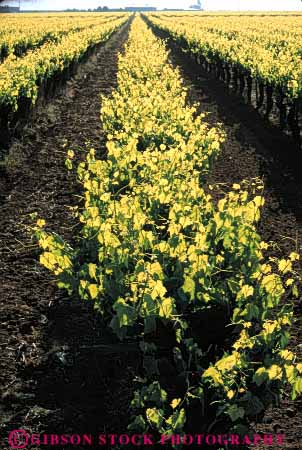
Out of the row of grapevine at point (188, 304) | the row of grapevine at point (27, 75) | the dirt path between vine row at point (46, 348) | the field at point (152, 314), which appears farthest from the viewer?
the row of grapevine at point (27, 75)

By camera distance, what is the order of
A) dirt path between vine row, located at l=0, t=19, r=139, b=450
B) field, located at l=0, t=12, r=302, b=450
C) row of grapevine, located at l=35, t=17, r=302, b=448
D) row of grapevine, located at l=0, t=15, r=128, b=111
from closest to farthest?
1. row of grapevine, located at l=35, t=17, r=302, b=448
2. field, located at l=0, t=12, r=302, b=450
3. dirt path between vine row, located at l=0, t=19, r=139, b=450
4. row of grapevine, located at l=0, t=15, r=128, b=111

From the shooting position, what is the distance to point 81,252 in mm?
4340

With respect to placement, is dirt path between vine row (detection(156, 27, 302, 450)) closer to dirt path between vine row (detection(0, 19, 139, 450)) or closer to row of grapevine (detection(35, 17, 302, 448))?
row of grapevine (detection(35, 17, 302, 448))

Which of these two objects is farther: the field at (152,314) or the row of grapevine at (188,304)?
the field at (152,314)

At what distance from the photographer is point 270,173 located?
8.98 metres

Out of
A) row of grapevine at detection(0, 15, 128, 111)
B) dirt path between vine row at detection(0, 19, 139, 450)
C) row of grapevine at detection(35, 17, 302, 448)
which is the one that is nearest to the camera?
row of grapevine at detection(35, 17, 302, 448)

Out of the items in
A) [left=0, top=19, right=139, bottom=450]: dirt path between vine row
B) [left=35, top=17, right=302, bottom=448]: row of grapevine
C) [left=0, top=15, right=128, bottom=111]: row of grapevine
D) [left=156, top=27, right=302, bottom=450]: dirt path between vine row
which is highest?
[left=0, top=15, right=128, bottom=111]: row of grapevine

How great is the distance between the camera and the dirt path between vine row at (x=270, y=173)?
3.83 meters

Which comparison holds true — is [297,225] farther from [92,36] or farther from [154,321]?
[92,36]

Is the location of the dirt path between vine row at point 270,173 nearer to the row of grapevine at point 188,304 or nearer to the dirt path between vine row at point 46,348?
the row of grapevine at point 188,304

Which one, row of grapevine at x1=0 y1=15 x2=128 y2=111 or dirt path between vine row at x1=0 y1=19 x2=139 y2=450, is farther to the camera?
row of grapevine at x1=0 y1=15 x2=128 y2=111

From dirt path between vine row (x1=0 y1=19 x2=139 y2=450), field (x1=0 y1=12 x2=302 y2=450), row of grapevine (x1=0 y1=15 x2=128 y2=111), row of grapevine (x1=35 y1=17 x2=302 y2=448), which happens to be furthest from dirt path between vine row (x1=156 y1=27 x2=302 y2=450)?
row of grapevine (x1=0 y1=15 x2=128 y2=111)

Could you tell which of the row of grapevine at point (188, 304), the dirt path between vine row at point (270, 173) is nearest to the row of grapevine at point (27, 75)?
the dirt path between vine row at point (270, 173)

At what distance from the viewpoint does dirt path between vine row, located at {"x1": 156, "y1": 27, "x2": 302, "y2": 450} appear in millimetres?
3834
